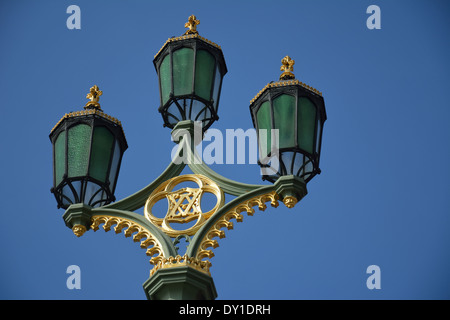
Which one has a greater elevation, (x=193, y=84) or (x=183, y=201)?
(x=193, y=84)

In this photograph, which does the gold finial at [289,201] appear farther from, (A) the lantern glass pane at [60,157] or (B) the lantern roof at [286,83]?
(A) the lantern glass pane at [60,157]

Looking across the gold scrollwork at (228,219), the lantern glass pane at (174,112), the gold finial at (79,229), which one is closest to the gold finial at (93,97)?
the lantern glass pane at (174,112)

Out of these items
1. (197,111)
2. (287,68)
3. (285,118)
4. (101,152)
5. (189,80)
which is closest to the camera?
(285,118)

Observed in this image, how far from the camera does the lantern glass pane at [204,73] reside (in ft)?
54.1

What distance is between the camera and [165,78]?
16719mm

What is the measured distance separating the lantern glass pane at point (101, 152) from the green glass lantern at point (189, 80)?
72cm

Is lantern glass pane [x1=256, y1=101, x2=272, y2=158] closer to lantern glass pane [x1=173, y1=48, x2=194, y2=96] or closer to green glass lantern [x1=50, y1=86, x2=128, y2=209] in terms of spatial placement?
lantern glass pane [x1=173, y1=48, x2=194, y2=96]

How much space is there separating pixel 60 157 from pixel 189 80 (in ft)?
5.40

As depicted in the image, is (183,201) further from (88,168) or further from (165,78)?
(165,78)

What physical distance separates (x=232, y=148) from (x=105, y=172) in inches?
70.8

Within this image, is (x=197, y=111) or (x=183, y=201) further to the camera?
(x=197, y=111)

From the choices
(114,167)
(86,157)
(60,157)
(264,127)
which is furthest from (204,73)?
(60,157)

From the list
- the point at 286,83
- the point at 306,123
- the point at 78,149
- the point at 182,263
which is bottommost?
the point at 182,263
